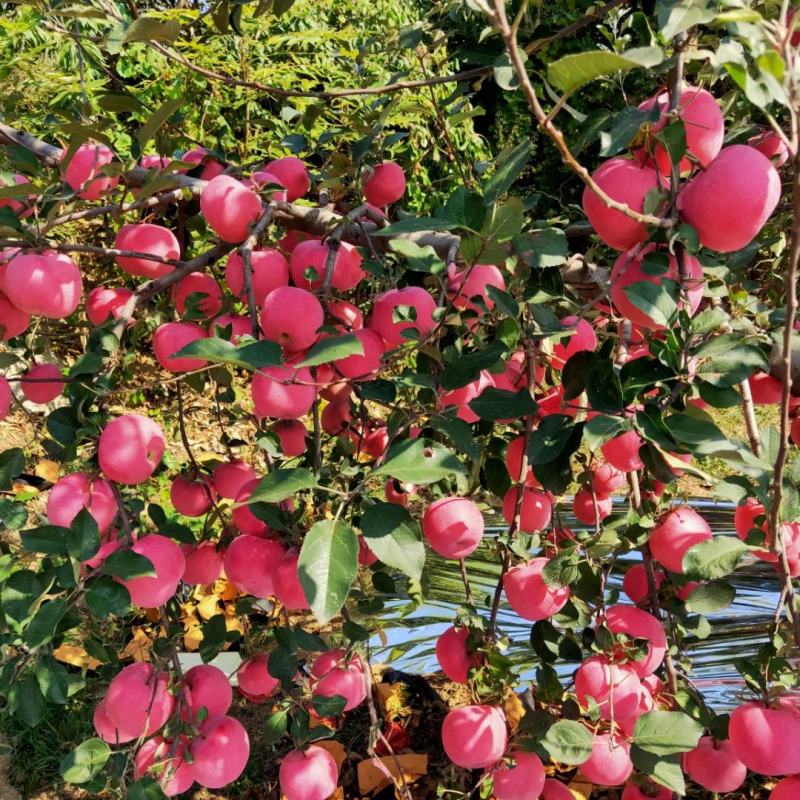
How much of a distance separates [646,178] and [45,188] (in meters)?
0.67

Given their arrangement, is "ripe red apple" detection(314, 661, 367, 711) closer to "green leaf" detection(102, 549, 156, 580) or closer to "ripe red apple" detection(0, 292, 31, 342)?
"green leaf" detection(102, 549, 156, 580)

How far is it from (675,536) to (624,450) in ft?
0.44

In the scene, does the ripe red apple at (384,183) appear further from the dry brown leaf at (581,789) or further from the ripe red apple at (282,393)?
the dry brown leaf at (581,789)

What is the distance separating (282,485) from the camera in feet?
2.13

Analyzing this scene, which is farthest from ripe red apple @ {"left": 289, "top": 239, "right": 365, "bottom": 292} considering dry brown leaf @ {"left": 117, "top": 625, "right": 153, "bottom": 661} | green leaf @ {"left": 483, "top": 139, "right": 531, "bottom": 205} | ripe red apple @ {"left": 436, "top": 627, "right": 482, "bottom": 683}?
dry brown leaf @ {"left": 117, "top": 625, "right": 153, "bottom": 661}

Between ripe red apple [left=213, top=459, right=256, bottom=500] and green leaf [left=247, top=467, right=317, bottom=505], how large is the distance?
360 millimetres

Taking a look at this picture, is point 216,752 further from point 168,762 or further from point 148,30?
point 148,30

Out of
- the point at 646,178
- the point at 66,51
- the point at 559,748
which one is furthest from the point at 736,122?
the point at 66,51

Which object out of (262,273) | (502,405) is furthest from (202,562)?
(502,405)

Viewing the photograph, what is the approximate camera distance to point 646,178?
0.64 meters

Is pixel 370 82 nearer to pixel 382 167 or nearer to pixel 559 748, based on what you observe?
pixel 382 167

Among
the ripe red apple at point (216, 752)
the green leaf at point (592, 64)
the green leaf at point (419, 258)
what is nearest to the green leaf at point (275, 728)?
the ripe red apple at point (216, 752)

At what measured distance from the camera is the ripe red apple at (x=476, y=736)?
93cm

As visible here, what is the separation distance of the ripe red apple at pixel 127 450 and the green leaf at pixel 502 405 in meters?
0.34
